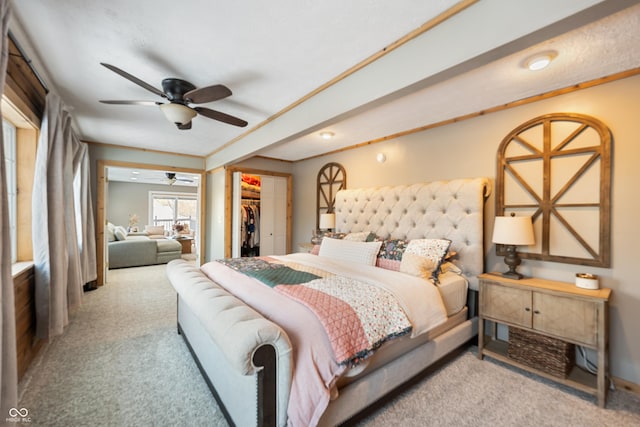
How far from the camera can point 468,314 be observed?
107 inches

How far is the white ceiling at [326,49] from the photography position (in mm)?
1354

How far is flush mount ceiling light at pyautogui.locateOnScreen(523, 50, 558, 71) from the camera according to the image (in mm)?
1756

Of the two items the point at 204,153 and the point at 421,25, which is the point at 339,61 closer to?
the point at 421,25

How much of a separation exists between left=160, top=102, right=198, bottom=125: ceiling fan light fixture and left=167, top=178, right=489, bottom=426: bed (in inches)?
53.8

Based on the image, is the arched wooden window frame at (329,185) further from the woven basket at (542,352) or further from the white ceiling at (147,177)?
the white ceiling at (147,177)

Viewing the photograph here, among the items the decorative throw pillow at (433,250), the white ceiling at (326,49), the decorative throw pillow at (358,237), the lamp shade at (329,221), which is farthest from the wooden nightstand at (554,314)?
the lamp shade at (329,221)

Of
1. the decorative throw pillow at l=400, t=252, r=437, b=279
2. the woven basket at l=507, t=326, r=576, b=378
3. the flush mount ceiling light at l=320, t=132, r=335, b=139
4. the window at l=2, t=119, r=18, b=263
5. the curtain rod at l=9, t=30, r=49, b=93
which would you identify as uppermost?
the curtain rod at l=9, t=30, r=49, b=93

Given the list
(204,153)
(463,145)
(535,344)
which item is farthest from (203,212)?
(535,344)

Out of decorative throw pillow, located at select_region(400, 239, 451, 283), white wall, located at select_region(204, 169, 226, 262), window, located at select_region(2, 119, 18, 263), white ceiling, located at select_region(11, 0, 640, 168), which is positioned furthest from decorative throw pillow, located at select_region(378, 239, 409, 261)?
window, located at select_region(2, 119, 18, 263)

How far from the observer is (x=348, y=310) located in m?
1.60

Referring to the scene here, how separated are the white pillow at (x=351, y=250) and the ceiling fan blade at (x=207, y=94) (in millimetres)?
2027

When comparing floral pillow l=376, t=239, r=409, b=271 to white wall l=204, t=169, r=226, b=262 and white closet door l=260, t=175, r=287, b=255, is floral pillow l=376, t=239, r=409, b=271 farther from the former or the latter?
white wall l=204, t=169, r=226, b=262

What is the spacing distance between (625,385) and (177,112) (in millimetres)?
4128

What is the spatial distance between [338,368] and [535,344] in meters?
1.87
